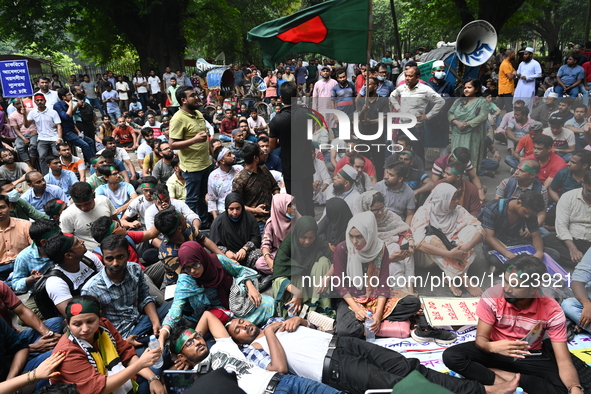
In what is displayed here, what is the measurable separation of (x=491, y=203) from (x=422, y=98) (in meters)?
1.88

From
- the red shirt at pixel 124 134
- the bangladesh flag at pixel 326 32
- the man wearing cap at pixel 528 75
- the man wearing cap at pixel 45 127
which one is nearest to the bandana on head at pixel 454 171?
the bangladesh flag at pixel 326 32

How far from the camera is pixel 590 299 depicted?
349 centimetres

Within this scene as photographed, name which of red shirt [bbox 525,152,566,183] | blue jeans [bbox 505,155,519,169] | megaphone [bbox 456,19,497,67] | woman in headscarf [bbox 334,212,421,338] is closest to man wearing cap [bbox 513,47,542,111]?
megaphone [bbox 456,19,497,67]

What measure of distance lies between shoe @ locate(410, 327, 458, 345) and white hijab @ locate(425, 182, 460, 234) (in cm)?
101

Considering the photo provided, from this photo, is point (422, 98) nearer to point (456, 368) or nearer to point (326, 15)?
point (326, 15)

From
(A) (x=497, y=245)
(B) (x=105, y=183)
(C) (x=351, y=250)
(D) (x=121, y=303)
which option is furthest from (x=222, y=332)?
(B) (x=105, y=183)

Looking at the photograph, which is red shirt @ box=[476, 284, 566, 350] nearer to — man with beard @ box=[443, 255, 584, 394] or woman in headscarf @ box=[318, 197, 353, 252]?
man with beard @ box=[443, 255, 584, 394]

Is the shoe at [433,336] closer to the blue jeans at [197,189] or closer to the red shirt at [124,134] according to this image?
the blue jeans at [197,189]

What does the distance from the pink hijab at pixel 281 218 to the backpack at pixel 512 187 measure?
2.10 metres

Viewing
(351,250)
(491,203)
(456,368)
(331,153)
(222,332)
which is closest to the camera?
(456,368)

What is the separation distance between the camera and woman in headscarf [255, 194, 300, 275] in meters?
4.58

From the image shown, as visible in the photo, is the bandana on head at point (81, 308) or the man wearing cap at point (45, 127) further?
the man wearing cap at point (45, 127)

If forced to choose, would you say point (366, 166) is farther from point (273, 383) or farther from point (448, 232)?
point (273, 383)

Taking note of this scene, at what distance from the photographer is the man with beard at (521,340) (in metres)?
2.78
